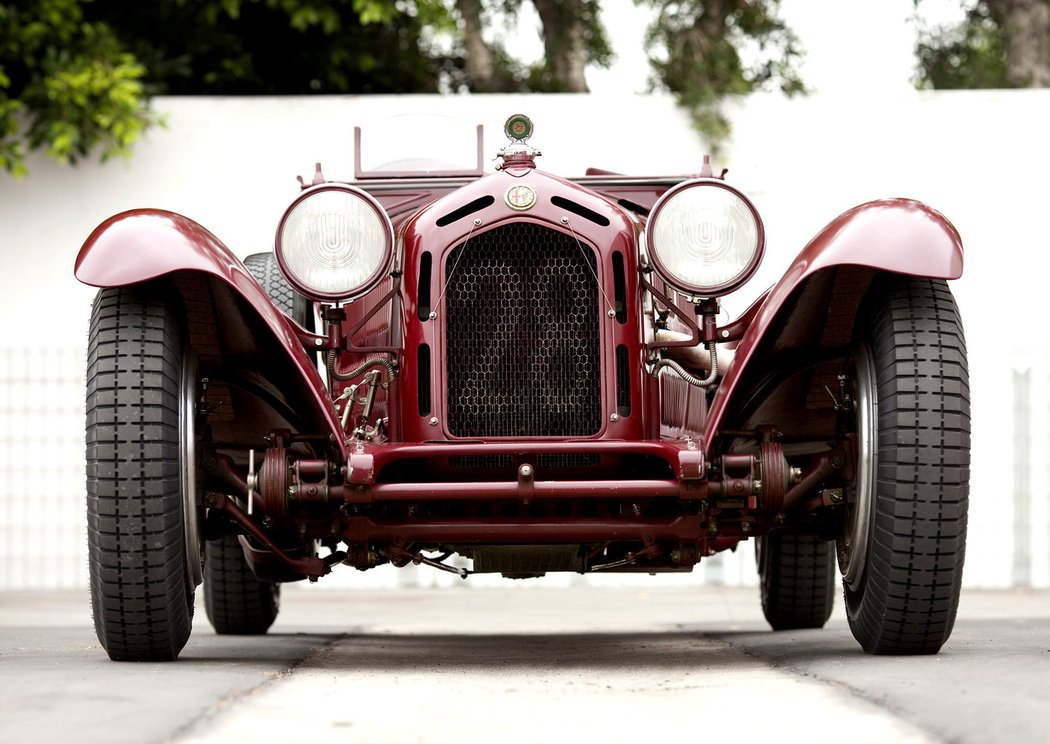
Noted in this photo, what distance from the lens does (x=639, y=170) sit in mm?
10531

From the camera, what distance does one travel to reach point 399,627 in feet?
22.8

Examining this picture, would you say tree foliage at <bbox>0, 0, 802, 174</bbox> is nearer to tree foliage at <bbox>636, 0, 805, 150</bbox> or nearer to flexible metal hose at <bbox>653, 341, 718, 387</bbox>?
tree foliage at <bbox>636, 0, 805, 150</bbox>

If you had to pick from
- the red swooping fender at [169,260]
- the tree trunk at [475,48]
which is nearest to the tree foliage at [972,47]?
the tree trunk at [475,48]

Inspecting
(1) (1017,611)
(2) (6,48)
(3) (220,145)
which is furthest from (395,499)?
(2) (6,48)

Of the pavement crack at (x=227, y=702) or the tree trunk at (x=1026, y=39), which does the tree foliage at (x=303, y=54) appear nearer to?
the tree trunk at (x=1026, y=39)

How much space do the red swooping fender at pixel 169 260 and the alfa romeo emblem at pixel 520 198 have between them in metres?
0.74

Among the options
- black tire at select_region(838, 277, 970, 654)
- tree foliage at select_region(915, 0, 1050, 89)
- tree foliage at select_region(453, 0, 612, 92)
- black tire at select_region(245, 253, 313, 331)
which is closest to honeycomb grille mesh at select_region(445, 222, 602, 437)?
black tire at select_region(838, 277, 970, 654)

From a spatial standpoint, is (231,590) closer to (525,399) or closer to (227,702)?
(525,399)

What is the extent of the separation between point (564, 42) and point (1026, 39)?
170 inches

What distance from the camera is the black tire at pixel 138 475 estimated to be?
3.84 m

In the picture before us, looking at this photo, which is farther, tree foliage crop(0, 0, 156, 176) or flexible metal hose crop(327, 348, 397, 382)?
tree foliage crop(0, 0, 156, 176)

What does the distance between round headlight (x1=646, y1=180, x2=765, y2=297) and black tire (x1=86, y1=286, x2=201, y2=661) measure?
133 centimetres

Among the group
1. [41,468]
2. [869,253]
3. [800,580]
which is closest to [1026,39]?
[41,468]

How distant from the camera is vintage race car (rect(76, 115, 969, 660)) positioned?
12.8 feet
